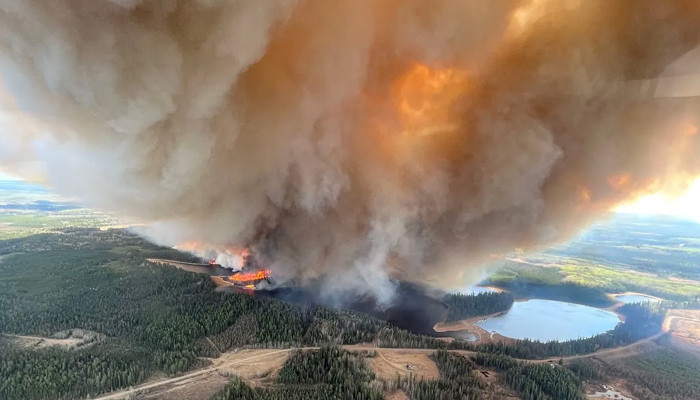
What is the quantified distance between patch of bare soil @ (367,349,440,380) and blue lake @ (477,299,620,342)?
383 inches

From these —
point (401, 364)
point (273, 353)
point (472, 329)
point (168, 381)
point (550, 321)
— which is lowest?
point (168, 381)

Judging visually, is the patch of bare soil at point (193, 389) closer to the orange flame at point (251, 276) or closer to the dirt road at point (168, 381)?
the dirt road at point (168, 381)

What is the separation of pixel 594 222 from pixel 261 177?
2124 cm

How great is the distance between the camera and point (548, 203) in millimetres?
26281

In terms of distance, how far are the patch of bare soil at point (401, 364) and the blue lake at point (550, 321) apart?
9.73 metres

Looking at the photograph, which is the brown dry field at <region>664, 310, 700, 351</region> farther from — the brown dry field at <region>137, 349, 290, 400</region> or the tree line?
the brown dry field at <region>137, 349, 290, 400</region>

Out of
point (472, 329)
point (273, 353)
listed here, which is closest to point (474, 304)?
point (472, 329)

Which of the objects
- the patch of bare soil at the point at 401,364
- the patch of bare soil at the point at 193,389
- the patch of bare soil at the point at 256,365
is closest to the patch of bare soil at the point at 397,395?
the patch of bare soil at the point at 401,364

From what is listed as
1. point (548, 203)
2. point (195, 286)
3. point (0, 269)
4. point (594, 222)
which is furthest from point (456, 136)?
point (0, 269)

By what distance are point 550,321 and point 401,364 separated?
1752 cm

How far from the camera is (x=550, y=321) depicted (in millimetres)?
33594

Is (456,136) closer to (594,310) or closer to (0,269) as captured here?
(594,310)

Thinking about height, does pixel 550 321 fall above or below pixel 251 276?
above

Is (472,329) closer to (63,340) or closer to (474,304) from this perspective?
(474,304)
